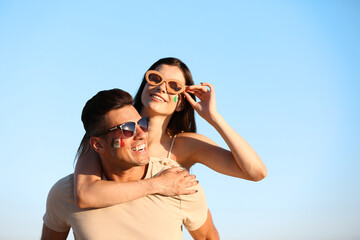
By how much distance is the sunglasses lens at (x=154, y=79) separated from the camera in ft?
19.4

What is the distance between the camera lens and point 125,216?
4.36m

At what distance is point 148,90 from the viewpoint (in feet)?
19.5

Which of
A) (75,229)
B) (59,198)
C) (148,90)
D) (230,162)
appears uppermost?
(148,90)

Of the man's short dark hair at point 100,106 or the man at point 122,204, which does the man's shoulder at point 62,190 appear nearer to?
the man at point 122,204

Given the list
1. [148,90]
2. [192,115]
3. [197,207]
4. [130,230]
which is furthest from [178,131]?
[130,230]

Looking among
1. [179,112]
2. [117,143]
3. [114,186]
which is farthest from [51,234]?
[179,112]

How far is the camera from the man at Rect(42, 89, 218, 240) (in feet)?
14.2

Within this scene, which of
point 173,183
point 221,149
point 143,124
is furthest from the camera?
point 221,149

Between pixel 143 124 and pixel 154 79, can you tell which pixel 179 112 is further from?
pixel 143 124

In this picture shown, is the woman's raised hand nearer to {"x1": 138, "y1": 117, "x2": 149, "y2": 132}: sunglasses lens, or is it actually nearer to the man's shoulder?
{"x1": 138, "y1": 117, "x2": 149, "y2": 132}: sunglasses lens

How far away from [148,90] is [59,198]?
2.08 meters

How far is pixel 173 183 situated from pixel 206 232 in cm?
85

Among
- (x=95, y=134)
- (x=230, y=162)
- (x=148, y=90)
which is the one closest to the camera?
(x=95, y=134)

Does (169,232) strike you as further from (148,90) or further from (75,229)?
(148,90)
